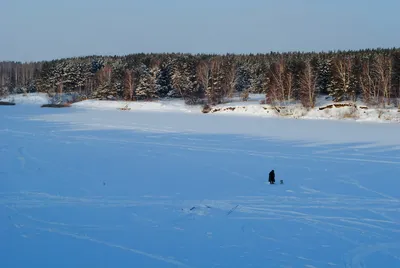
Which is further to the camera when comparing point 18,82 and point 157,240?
point 18,82

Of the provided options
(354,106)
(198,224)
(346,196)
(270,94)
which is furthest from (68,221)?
(270,94)

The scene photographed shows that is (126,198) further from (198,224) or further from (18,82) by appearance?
(18,82)

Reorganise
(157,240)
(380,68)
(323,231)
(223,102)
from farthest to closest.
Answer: (223,102), (380,68), (323,231), (157,240)

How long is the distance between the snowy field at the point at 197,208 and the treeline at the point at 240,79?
32.5m

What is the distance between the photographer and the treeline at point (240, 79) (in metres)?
50.0

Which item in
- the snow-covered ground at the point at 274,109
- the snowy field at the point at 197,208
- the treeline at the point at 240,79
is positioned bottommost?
the snowy field at the point at 197,208

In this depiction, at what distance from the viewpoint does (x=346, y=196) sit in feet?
36.3

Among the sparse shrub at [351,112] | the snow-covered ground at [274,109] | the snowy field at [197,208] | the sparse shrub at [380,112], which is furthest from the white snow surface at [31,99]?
the snowy field at [197,208]

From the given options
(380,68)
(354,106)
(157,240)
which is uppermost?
(380,68)

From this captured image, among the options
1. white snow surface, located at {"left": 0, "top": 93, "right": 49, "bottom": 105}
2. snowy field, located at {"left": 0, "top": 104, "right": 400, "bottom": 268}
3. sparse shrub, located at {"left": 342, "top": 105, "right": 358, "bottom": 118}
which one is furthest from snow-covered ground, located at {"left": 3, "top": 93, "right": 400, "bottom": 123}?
Result: snowy field, located at {"left": 0, "top": 104, "right": 400, "bottom": 268}

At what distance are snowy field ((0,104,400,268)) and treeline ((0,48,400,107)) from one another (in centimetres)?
3248

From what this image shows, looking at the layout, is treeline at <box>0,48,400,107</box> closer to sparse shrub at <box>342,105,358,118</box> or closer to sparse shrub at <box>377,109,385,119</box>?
sparse shrub at <box>342,105,358,118</box>

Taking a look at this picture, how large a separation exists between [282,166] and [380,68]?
39033mm

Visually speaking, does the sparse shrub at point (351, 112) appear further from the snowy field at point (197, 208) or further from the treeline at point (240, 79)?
the snowy field at point (197, 208)
